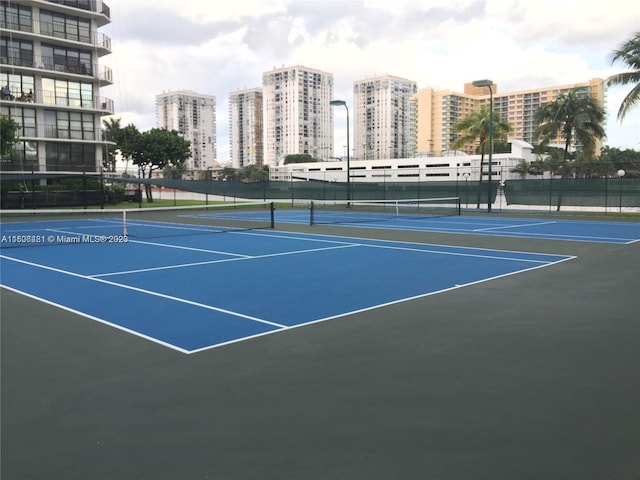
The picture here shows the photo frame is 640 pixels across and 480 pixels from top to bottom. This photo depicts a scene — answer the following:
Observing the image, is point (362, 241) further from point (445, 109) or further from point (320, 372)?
point (445, 109)

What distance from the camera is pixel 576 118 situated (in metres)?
38.8

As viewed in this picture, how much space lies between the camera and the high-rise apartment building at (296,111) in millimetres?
138625

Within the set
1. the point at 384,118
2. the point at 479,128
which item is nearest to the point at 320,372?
the point at 479,128

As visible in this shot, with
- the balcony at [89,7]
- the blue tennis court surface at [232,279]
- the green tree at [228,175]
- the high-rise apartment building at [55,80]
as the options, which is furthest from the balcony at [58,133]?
the blue tennis court surface at [232,279]

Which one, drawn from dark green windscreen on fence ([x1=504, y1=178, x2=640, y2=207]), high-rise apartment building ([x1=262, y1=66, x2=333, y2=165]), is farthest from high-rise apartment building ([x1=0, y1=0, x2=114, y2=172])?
high-rise apartment building ([x1=262, y1=66, x2=333, y2=165])

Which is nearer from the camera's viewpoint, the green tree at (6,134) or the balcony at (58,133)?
the green tree at (6,134)

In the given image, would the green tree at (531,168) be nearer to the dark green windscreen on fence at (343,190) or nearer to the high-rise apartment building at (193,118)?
the dark green windscreen on fence at (343,190)

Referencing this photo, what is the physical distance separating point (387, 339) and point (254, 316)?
191 centimetres

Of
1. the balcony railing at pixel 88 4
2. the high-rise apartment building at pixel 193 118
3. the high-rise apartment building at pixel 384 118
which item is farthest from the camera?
the high-rise apartment building at pixel 384 118

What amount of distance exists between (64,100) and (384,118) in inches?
4138

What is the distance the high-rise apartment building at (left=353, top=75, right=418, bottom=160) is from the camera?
14388cm

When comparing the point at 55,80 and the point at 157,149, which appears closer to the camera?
the point at 55,80

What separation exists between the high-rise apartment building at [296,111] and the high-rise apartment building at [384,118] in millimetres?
8238

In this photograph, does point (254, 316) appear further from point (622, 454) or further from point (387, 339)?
point (622, 454)
